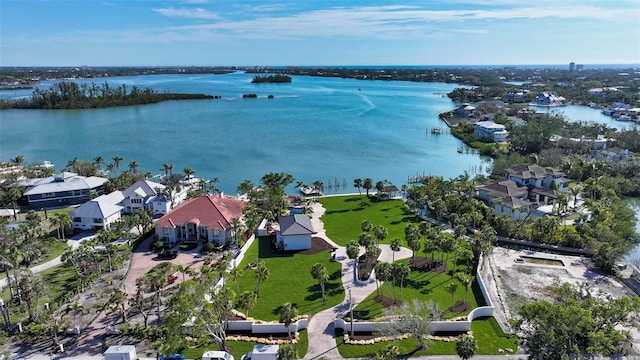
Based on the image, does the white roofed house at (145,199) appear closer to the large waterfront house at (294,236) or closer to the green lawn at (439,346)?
the large waterfront house at (294,236)

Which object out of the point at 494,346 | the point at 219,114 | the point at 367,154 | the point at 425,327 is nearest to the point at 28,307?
the point at 425,327

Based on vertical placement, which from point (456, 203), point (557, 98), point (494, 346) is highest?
point (557, 98)

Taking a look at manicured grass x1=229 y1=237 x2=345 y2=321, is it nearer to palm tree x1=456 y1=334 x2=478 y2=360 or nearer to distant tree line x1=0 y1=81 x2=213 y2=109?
palm tree x1=456 y1=334 x2=478 y2=360

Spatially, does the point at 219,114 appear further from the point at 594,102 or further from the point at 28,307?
the point at 594,102

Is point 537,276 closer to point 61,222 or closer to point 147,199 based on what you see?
point 147,199

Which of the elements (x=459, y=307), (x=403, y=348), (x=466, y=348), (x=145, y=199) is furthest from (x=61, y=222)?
(x=466, y=348)

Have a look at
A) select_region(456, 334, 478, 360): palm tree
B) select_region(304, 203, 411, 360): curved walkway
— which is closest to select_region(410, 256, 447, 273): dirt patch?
select_region(304, 203, 411, 360): curved walkway

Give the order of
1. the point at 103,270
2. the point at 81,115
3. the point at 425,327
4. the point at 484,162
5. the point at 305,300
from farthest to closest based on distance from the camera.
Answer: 1. the point at 81,115
2. the point at 484,162
3. the point at 103,270
4. the point at 305,300
5. the point at 425,327
